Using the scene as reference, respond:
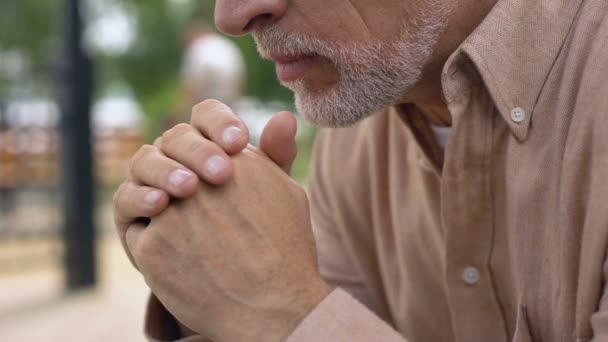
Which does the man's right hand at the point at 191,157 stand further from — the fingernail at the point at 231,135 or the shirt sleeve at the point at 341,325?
the shirt sleeve at the point at 341,325

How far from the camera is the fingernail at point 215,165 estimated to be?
1.44m

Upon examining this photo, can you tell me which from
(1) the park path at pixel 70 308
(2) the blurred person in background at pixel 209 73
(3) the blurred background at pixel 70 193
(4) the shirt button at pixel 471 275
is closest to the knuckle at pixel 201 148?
(4) the shirt button at pixel 471 275

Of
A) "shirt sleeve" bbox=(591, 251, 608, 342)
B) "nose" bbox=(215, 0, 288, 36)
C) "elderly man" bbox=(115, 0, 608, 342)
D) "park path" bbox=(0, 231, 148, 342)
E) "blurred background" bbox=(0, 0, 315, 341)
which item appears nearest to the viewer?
"shirt sleeve" bbox=(591, 251, 608, 342)

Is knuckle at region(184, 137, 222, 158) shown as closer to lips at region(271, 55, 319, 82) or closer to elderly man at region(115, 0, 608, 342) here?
elderly man at region(115, 0, 608, 342)

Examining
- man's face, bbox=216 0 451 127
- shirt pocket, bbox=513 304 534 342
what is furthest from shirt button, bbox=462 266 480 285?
man's face, bbox=216 0 451 127

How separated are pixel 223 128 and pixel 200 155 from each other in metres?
0.08

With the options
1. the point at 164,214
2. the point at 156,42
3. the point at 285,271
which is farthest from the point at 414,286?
the point at 156,42

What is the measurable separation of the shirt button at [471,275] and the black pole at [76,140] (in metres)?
4.76

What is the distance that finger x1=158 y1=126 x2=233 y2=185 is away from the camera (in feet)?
4.74

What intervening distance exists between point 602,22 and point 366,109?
1.62 ft

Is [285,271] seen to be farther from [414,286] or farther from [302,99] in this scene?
[414,286]

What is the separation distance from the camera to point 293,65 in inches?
67.8

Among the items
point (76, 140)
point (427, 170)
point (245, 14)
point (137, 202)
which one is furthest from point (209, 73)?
point (137, 202)

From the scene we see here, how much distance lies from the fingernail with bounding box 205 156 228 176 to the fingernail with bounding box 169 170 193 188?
33 mm
